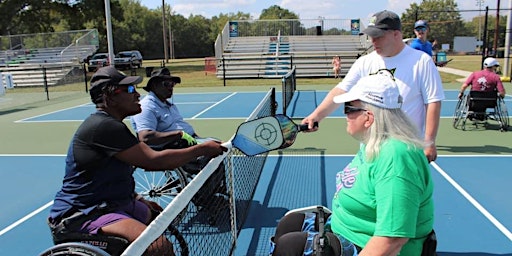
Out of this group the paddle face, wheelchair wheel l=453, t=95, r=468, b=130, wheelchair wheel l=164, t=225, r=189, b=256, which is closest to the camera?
wheelchair wheel l=164, t=225, r=189, b=256

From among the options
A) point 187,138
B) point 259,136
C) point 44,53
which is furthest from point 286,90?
point 44,53

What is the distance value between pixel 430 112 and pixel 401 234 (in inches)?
75.0

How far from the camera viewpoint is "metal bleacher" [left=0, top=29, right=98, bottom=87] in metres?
30.2

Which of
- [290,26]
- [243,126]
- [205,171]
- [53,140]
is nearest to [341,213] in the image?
[205,171]

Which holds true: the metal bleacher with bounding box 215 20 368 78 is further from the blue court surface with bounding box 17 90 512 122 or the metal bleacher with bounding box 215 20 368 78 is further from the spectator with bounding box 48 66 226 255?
the spectator with bounding box 48 66 226 255

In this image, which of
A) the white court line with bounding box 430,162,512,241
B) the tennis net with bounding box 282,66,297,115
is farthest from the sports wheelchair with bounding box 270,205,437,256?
the tennis net with bounding box 282,66,297,115

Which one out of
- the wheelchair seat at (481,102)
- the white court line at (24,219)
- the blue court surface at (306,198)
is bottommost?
the white court line at (24,219)

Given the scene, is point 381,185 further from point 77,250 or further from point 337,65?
point 337,65

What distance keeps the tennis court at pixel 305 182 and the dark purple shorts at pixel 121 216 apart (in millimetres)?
1190

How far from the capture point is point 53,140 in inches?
408

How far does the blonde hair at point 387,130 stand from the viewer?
7.25ft

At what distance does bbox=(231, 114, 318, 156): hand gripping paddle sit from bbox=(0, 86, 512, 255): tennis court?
3.90 ft

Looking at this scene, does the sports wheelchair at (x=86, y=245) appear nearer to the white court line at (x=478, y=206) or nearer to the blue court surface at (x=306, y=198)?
the blue court surface at (x=306, y=198)

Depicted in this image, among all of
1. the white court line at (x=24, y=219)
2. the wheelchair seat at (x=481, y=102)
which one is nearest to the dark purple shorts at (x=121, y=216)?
the white court line at (x=24, y=219)
